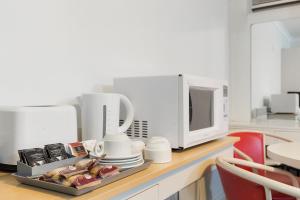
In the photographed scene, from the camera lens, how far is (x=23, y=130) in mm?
851

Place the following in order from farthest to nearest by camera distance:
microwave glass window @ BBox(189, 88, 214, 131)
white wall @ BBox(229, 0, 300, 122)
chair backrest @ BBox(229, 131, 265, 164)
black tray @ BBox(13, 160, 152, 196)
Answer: white wall @ BBox(229, 0, 300, 122) → chair backrest @ BBox(229, 131, 265, 164) → microwave glass window @ BBox(189, 88, 214, 131) → black tray @ BBox(13, 160, 152, 196)

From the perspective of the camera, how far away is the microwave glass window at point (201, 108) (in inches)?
49.7

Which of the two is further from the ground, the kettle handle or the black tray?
the kettle handle

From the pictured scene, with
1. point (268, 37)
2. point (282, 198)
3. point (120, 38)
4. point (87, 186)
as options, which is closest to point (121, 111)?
point (120, 38)

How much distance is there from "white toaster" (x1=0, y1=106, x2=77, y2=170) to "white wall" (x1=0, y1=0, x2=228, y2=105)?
18 cm

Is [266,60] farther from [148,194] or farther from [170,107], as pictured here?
[148,194]

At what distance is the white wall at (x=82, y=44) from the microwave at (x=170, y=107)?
0.69 feet

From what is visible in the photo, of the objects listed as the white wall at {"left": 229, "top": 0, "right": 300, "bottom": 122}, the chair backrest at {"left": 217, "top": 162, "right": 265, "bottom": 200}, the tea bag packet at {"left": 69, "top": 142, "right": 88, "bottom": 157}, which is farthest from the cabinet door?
the white wall at {"left": 229, "top": 0, "right": 300, "bottom": 122}

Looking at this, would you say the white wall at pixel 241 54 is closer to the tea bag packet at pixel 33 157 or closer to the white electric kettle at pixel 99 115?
the white electric kettle at pixel 99 115

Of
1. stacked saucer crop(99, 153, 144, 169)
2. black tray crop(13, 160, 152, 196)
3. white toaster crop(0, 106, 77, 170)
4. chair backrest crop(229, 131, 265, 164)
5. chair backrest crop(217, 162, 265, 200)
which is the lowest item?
chair backrest crop(217, 162, 265, 200)

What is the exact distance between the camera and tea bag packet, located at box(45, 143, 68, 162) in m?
0.82

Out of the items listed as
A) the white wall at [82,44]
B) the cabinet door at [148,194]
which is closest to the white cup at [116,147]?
the cabinet door at [148,194]

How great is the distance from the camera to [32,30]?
1.11 metres

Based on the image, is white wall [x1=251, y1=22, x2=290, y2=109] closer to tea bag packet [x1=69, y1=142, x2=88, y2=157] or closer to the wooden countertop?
the wooden countertop
